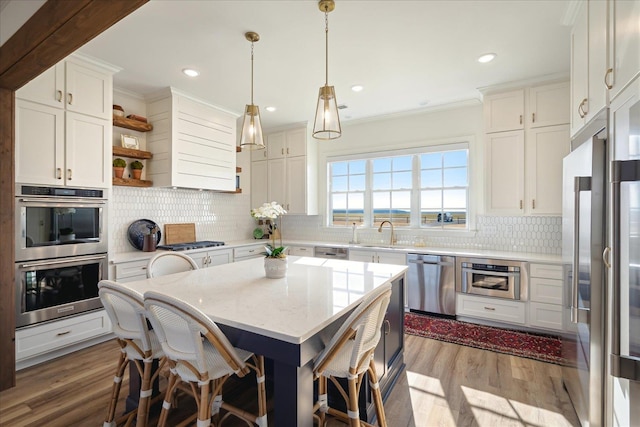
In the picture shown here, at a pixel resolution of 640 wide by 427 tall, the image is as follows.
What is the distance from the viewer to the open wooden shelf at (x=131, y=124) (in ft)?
11.6

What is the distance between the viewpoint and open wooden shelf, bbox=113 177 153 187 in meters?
3.51

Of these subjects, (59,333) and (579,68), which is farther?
(59,333)

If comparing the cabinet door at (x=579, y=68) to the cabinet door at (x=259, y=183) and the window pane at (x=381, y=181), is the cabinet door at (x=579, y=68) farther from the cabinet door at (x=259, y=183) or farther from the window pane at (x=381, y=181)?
the cabinet door at (x=259, y=183)

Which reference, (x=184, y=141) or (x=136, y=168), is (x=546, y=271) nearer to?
(x=184, y=141)

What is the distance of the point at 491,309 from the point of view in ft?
11.8

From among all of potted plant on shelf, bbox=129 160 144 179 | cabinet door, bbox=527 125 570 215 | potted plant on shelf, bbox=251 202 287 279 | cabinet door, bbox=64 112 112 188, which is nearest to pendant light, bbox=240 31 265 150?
potted plant on shelf, bbox=251 202 287 279

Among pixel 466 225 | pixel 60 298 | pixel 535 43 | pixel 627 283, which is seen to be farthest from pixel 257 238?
pixel 627 283

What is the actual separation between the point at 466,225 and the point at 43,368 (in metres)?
4.80

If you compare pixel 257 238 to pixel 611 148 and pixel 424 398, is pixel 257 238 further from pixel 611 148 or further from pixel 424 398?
pixel 611 148

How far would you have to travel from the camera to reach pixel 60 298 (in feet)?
9.27

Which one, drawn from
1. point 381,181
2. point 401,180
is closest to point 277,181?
point 381,181

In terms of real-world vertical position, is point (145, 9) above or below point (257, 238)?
above

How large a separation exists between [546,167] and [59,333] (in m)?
5.09

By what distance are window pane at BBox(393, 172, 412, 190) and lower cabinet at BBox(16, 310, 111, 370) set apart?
4.02 meters
